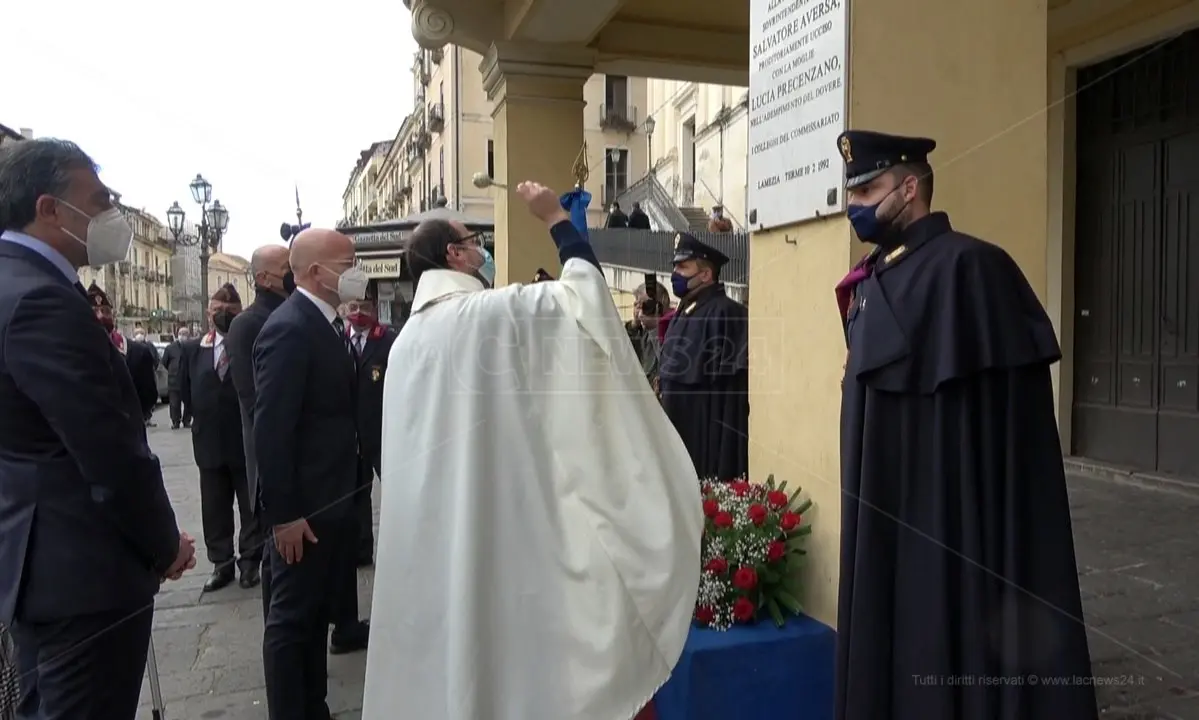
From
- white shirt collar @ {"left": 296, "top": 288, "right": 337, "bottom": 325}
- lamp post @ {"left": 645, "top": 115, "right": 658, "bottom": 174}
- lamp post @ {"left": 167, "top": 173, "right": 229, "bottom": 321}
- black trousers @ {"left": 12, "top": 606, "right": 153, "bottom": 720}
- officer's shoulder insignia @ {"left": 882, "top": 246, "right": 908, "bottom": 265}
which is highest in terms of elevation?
lamp post @ {"left": 645, "top": 115, "right": 658, "bottom": 174}

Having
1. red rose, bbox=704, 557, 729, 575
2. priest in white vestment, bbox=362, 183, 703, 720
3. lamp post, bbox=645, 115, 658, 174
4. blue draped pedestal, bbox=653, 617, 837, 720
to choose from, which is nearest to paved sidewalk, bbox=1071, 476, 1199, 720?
blue draped pedestal, bbox=653, 617, 837, 720

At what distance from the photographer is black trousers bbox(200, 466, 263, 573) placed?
5406mm

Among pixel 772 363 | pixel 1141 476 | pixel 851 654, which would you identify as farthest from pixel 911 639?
pixel 1141 476

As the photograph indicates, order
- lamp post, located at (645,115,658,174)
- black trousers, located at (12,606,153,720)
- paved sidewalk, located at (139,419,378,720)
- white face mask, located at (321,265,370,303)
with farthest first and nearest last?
1. lamp post, located at (645,115,658,174)
2. paved sidewalk, located at (139,419,378,720)
3. white face mask, located at (321,265,370,303)
4. black trousers, located at (12,606,153,720)

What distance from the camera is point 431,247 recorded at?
2.75 m

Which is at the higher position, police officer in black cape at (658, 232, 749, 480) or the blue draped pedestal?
police officer in black cape at (658, 232, 749, 480)

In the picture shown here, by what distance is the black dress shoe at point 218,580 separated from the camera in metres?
5.25

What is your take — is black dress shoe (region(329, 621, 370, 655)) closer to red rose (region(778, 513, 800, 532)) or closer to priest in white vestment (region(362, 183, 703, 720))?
priest in white vestment (region(362, 183, 703, 720))

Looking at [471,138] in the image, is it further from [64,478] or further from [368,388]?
[64,478]

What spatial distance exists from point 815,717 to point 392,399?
1761 millimetres

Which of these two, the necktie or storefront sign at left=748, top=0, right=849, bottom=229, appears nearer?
storefront sign at left=748, top=0, right=849, bottom=229

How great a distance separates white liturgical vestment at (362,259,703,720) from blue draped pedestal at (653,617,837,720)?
218 millimetres

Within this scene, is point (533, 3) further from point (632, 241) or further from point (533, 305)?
Result: point (632, 241)

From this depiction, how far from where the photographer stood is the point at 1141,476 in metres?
6.27
